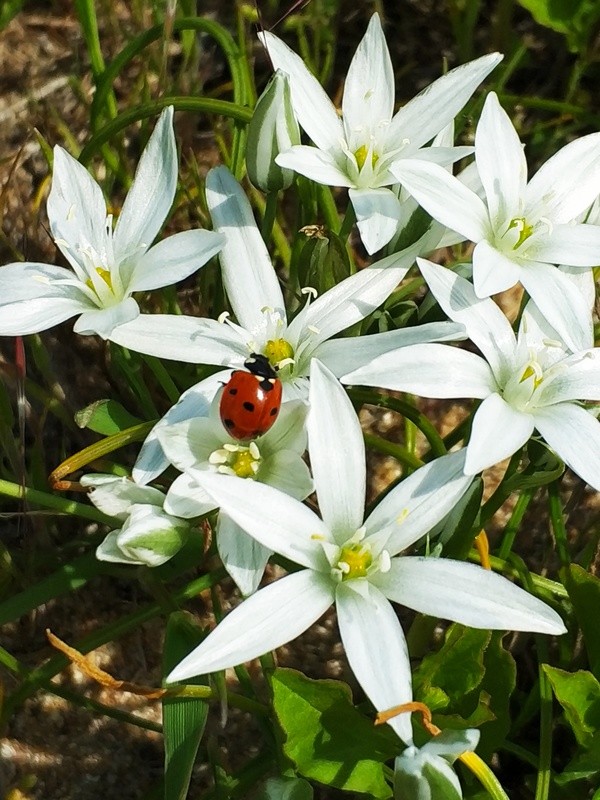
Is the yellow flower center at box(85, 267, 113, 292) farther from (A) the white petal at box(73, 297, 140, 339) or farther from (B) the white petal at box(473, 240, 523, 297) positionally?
(B) the white petal at box(473, 240, 523, 297)

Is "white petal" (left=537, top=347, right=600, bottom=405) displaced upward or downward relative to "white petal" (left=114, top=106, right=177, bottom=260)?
downward

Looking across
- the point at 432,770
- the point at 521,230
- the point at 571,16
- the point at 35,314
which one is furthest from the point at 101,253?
the point at 571,16

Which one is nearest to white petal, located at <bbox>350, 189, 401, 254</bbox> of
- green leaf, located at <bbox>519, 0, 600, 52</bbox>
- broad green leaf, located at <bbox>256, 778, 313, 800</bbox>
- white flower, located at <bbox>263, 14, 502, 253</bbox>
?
white flower, located at <bbox>263, 14, 502, 253</bbox>

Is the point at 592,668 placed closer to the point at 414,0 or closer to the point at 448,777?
the point at 448,777

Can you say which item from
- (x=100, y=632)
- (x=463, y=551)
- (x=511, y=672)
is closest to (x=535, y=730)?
(x=511, y=672)

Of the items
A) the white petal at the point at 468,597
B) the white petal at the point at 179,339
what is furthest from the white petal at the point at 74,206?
the white petal at the point at 468,597

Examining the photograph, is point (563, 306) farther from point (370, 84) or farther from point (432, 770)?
point (432, 770)
